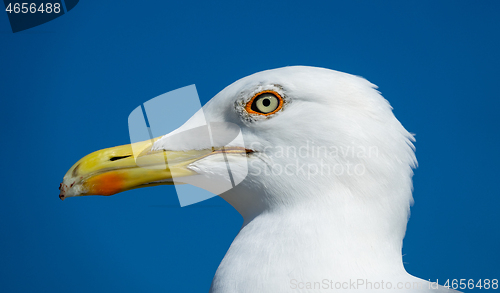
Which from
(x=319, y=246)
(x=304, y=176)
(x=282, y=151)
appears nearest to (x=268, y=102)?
(x=282, y=151)

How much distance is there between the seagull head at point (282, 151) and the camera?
1.47 m

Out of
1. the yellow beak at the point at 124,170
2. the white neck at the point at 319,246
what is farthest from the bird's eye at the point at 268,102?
the white neck at the point at 319,246

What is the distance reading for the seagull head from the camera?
147 cm

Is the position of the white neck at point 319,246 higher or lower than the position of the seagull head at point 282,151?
lower

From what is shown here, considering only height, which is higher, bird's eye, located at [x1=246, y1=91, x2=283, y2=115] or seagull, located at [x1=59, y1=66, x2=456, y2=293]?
bird's eye, located at [x1=246, y1=91, x2=283, y2=115]

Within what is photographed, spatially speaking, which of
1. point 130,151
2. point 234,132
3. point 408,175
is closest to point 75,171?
point 130,151

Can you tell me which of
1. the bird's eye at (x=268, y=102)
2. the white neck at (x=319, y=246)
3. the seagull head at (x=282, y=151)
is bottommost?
the white neck at (x=319, y=246)

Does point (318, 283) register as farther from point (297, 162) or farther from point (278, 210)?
point (297, 162)

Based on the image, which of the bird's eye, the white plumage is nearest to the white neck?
the white plumage

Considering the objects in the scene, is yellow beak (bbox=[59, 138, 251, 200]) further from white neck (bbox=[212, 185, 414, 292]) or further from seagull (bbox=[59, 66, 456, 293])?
white neck (bbox=[212, 185, 414, 292])

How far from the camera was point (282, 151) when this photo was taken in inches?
59.8

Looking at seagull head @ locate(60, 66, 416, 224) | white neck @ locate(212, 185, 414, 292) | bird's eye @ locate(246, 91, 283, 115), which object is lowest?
white neck @ locate(212, 185, 414, 292)

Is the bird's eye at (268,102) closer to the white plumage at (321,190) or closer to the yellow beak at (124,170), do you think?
the white plumage at (321,190)

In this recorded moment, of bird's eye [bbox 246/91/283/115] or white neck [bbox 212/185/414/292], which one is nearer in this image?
white neck [bbox 212/185/414/292]
